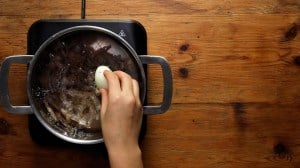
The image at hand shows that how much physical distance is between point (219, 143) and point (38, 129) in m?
A: 0.37

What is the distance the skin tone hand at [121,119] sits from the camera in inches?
27.2

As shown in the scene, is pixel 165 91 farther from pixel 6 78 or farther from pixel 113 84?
pixel 6 78

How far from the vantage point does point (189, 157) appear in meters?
0.92

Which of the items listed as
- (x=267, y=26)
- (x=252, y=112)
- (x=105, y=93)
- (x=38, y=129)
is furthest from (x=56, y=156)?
(x=267, y=26)

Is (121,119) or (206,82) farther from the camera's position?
(206,82)

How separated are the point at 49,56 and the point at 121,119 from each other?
0.72ft

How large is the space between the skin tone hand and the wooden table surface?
19 cm

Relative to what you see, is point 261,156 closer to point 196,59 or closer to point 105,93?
point 196,59

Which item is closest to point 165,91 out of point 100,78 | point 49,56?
point 100,78

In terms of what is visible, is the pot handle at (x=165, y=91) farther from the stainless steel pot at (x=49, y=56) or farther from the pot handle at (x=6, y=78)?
the pot handle at (x=6, y=78)

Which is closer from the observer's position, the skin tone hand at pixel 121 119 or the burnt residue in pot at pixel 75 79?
the skin tone hand at pixel 121 119

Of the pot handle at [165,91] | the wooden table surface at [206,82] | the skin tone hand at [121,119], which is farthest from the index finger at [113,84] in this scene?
the wooden table surface at [206,82]

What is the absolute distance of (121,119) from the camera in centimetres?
70

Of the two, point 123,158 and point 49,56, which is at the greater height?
point 49,56
